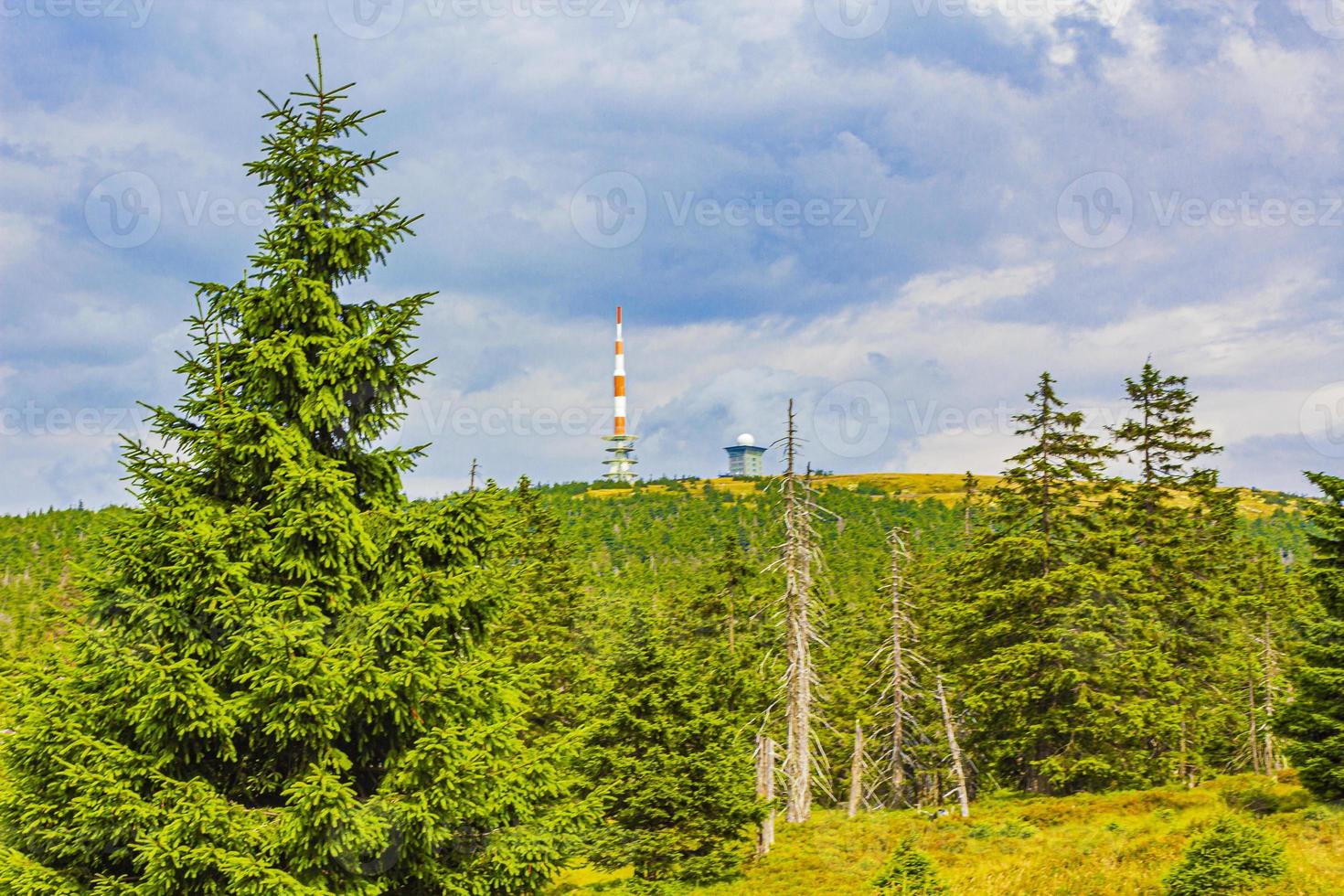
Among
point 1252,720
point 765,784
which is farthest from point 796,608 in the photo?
point 1252,720

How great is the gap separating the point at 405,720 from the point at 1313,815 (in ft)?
69.2

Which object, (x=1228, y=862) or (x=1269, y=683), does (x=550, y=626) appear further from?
(x=1269, y=683)

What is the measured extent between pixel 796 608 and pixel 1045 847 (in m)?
10.3

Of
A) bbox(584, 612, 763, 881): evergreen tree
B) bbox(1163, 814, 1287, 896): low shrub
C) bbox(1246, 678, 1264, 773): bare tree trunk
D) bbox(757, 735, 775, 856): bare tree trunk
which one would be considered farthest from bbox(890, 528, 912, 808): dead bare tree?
bbox(1246, 678, 1264, 773): bare tree trunk

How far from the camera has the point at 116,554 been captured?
973 centimetres

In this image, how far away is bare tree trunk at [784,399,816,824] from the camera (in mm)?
30047

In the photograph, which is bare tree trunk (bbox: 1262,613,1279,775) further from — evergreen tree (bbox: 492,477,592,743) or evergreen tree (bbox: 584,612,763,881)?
evergreen tree (bbox: 492,477,592,743)

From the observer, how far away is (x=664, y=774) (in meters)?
24.4

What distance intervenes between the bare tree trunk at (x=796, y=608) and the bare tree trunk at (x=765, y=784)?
785mm

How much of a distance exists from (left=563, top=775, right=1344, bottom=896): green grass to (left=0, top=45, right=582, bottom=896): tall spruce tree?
11652 millimetres

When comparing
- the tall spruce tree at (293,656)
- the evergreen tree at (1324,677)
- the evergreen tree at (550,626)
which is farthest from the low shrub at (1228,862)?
the evergreen tree at (550,626)

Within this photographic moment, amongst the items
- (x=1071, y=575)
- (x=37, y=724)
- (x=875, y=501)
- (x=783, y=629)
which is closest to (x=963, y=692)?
(x=1071, y=575)

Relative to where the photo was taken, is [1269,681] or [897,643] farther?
[1269,681]

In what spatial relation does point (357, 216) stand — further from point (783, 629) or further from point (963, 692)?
point (963, 692)
